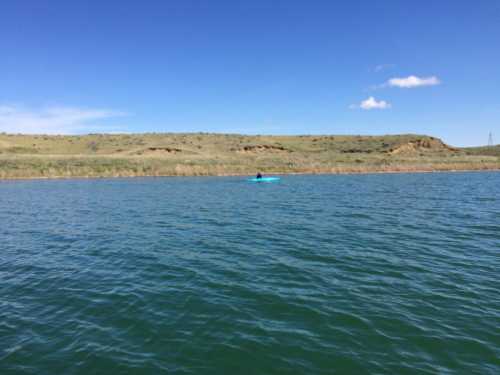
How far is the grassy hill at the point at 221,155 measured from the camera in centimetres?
5788

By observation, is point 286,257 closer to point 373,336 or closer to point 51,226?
point 373,336

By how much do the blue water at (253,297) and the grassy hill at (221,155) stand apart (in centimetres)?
4225

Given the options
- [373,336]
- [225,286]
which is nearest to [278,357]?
[373,336]

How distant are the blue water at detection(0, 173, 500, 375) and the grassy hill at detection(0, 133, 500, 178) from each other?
139 ft

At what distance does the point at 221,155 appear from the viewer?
86000 millimetres

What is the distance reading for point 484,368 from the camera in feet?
18.5

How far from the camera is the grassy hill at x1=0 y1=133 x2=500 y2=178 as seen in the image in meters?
57.9

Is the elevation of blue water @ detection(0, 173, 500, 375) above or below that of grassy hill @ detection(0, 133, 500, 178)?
below

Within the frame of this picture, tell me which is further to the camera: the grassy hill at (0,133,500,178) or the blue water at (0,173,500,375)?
the grassy hill at (0,133,500,178)

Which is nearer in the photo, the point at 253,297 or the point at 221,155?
the point at 253,297

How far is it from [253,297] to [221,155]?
78.8 meters

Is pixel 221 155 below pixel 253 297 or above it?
above

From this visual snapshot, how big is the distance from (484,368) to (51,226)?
20011 millimetres

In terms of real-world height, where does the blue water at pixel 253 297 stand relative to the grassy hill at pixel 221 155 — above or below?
below
